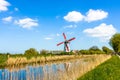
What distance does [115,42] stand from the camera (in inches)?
5059

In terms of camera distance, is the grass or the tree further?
the tree

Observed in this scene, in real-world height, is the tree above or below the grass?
above

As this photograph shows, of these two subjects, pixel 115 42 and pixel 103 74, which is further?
pixel 115 42

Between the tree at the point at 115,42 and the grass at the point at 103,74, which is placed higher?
the tree at the point at 115,42

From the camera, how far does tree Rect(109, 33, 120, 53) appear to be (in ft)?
419

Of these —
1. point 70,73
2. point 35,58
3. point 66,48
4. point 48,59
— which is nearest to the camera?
point 70,73

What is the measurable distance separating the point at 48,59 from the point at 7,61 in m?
14.8

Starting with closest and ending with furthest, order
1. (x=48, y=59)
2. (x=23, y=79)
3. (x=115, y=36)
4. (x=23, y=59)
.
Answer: (x=23, y=79) < (x=23, y=59) < (x=48, y=59) < (x=115, y=36)

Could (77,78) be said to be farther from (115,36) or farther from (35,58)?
(115,36)

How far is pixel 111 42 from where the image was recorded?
13100 centimetres

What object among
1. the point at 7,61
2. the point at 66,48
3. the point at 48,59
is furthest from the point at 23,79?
the point at 66,48

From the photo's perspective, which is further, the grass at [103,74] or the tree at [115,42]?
the tree at [115,42]

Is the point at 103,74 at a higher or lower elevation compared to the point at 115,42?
lower

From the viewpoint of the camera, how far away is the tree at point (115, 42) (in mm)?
127562
